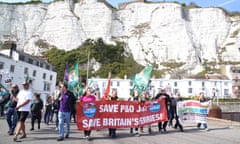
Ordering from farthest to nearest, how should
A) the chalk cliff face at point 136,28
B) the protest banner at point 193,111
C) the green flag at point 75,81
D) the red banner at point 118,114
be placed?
the chalk cliff face at point 136,28
the green flag at point 75,81
the protest banner at point 193,111
the red banner at point 118,114

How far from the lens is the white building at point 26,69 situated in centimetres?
3988

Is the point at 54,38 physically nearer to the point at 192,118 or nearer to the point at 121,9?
the point at 121,9

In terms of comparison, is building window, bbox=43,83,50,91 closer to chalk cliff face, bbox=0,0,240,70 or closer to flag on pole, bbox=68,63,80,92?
flag on pole, bbox=68,63,80,92

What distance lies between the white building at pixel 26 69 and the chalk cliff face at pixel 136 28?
30198 millimetres

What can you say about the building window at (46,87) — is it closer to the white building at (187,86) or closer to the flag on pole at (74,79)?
the white building at (187,86)

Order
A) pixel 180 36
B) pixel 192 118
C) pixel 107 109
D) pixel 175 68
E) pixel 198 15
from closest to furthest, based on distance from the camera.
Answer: pixel 107 109 < pixel 192 118 < pixel 175 68 < pixel 180 36 < pixel 198 15

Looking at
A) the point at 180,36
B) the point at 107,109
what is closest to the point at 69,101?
the point at 107,109

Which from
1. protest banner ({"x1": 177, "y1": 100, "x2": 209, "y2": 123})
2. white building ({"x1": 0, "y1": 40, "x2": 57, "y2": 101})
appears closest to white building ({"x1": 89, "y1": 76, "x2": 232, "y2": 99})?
white building ({"x1": 0, "y1": 40, "x2": 57, "y2": 101})

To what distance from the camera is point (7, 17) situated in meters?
82.2

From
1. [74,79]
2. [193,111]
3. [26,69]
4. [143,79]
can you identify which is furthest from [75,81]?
[26,69]

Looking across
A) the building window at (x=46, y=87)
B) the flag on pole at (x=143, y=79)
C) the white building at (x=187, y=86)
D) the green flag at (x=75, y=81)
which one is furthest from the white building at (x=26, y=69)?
the flag on pole at (x=143, y=79)

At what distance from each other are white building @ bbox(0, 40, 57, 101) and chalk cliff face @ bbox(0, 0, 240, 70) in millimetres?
30198

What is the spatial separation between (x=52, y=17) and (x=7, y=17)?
1494cm

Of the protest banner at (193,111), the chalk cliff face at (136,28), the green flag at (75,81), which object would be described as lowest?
the protest banner at (193,111)
